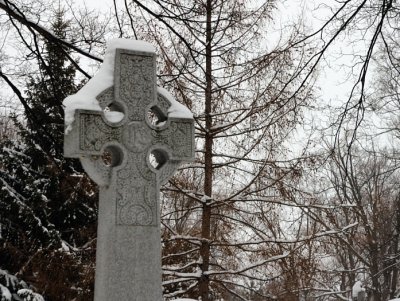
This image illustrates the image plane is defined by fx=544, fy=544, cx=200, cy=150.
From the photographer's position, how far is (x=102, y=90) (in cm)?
380

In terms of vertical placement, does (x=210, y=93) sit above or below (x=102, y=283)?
above

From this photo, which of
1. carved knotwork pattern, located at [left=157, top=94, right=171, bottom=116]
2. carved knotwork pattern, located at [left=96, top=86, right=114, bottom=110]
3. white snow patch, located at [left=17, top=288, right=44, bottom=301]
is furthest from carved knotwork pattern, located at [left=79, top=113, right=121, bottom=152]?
white snow patch, located at [left=17, top=288, right=44, bottom=301]

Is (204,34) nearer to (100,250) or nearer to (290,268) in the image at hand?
(290,268)

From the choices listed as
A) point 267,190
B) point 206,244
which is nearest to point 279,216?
point 267,190

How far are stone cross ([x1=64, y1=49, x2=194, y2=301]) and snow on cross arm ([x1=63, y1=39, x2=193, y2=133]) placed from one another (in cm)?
→ 3

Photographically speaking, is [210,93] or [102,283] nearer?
[102,283]

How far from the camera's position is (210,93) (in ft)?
29.6

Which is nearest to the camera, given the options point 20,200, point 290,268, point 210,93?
point 290,268

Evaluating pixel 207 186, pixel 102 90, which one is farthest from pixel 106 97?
pixel 207 186

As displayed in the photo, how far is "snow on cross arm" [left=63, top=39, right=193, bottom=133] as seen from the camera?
372 centimetres

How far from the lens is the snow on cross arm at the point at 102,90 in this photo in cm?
372

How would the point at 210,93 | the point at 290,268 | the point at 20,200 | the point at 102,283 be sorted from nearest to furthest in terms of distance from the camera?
1. the point at 102,283
2. the point at 290,268
3. the point at 210,93
4. the point at 20,200

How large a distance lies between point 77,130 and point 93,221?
24.4 feet

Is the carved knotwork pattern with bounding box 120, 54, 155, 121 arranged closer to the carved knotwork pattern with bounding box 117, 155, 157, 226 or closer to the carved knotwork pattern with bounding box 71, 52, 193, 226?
the carved knotwork pattern with bounding box 71, 52, 193, 226
